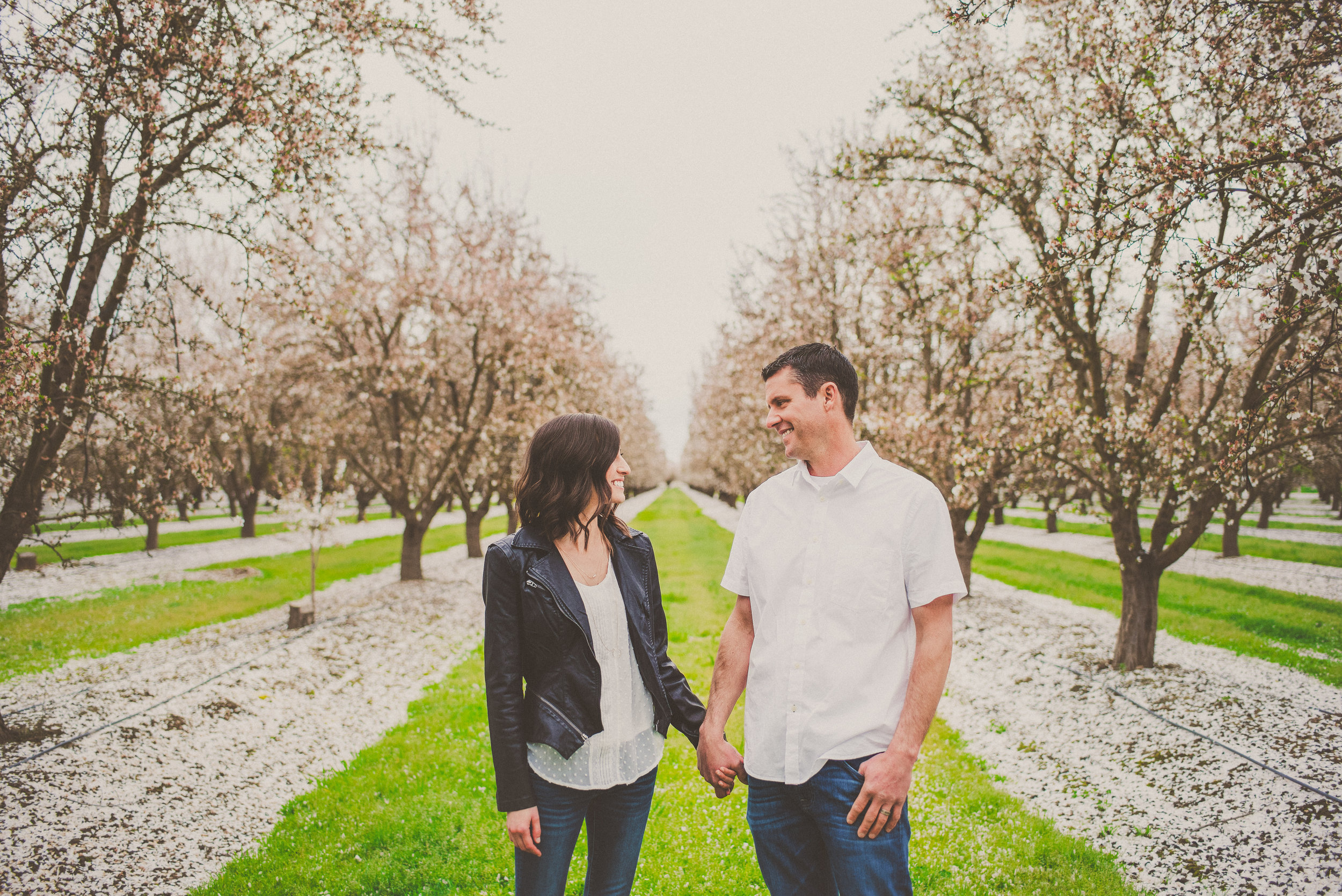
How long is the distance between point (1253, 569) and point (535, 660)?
22.5 meters

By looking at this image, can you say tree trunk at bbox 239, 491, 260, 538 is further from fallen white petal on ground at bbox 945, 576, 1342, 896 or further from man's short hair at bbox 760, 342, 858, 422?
man's short hair at bbox 760, 342, 858, 422

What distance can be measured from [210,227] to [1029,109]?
9858 mm

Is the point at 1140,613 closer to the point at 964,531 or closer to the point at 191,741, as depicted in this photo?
the point at 964,531

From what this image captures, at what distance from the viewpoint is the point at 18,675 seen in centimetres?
926

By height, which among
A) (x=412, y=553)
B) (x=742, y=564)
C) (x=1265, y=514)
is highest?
(x=1265, y=514)

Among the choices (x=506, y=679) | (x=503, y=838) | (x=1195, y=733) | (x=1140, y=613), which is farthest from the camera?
(x=1140, y=613)

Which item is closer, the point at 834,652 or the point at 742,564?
the point at 834,652

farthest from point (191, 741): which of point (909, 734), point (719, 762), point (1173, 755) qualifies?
point (1173, 755)

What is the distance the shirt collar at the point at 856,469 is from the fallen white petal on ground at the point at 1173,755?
424 centimetres

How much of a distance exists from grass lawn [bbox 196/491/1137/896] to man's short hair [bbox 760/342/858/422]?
3.67 m

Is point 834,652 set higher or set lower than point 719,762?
higher

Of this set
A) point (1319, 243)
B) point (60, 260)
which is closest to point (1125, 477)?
point (1319, 243)

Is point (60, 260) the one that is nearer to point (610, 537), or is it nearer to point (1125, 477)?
point (610, 537)

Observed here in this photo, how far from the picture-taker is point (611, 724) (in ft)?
8.84
